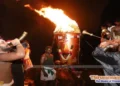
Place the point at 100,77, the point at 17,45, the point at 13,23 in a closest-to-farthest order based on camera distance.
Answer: the point at 17,45, the point at 100,77, the point at 13,23

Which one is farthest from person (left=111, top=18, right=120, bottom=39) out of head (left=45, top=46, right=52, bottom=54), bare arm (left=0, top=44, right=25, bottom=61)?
bare arm (left=0, top=44, right=25, bottom=61)

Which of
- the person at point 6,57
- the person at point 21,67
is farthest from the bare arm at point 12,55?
the person at point 21,67

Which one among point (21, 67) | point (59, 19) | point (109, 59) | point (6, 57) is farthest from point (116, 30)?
point (6, 57)

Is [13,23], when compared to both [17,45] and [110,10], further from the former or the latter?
[110,10]

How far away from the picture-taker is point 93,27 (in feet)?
16.8

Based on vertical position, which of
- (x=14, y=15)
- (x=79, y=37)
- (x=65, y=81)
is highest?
(x=14, y=15)

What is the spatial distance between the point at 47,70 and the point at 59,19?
0.84m

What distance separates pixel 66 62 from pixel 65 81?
12.7 inches

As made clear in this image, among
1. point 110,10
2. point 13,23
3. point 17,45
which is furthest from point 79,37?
point 17,45

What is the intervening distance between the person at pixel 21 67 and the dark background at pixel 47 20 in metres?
0.10

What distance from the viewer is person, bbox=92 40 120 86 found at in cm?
376

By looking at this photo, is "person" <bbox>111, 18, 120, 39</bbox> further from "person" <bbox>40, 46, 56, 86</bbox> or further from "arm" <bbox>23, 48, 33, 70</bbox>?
"arm" <bbox>23, 48, 33, 70</bbox>

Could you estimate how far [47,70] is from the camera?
5035 millimetres

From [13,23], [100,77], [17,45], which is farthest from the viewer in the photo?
[13,23]
